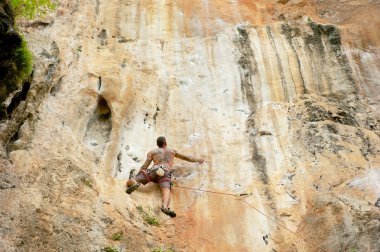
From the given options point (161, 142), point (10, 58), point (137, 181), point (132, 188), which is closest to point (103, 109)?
point (161, 142)

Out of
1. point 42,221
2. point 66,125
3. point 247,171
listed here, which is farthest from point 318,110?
point 42,221

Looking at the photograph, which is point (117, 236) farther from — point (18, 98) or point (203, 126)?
point (203, 126)

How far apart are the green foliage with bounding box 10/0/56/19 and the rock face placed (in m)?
0.27

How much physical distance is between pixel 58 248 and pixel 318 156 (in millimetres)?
6078

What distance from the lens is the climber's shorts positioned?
10539 millimetres

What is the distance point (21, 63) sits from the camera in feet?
32.2

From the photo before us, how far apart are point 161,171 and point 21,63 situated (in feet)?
11.2

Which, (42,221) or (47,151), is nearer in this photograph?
(42,221)

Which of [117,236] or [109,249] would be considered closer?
[109,249]

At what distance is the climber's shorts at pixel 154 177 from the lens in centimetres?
1054

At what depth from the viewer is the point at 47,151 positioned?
966 cm

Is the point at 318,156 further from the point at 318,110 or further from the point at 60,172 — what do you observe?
the point at 60,172

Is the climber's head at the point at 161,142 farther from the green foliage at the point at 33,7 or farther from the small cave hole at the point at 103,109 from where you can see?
the green foliage at the point at 33,7

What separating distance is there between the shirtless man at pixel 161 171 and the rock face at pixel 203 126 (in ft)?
0.60
